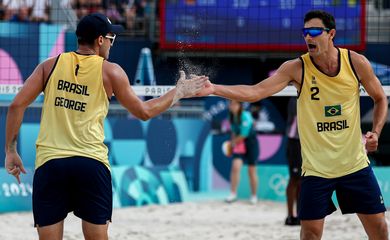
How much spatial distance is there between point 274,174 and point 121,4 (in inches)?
160

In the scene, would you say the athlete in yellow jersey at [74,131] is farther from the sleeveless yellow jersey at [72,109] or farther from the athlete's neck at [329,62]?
the athlete's neck at [329,62]

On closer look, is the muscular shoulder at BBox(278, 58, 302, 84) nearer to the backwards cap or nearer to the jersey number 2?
the jersey number 2

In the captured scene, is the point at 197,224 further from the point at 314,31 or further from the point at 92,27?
the point at 92,27

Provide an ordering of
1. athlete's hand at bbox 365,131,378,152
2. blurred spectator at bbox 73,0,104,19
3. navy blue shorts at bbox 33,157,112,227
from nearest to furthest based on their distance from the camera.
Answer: navy blue shorts at bbox 33,157,112,227 → athlete's hand at bbox 365,131,378,152 → blurred spectator at bbox 73,0,104,19

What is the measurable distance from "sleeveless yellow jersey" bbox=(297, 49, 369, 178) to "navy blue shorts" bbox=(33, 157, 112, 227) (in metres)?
1.34

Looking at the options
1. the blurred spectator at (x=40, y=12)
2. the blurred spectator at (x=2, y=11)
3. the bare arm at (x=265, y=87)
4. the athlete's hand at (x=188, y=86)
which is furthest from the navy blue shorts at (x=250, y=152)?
the athlete's hand at (x=188, y=86)

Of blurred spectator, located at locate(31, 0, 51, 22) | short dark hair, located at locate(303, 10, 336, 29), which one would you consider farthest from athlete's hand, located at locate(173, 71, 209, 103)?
blurred spectator, located at locate(31, 0, 51, 22)

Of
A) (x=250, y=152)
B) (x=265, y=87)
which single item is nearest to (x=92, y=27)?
(x=265, y=87)

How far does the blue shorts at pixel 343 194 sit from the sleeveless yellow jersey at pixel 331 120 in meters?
0.04

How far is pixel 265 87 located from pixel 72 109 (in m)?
1.31

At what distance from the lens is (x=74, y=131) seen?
4898 mm

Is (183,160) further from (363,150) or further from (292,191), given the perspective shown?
(363,150)

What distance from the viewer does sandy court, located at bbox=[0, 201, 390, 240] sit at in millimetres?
8455

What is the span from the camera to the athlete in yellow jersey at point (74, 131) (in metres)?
4.89
